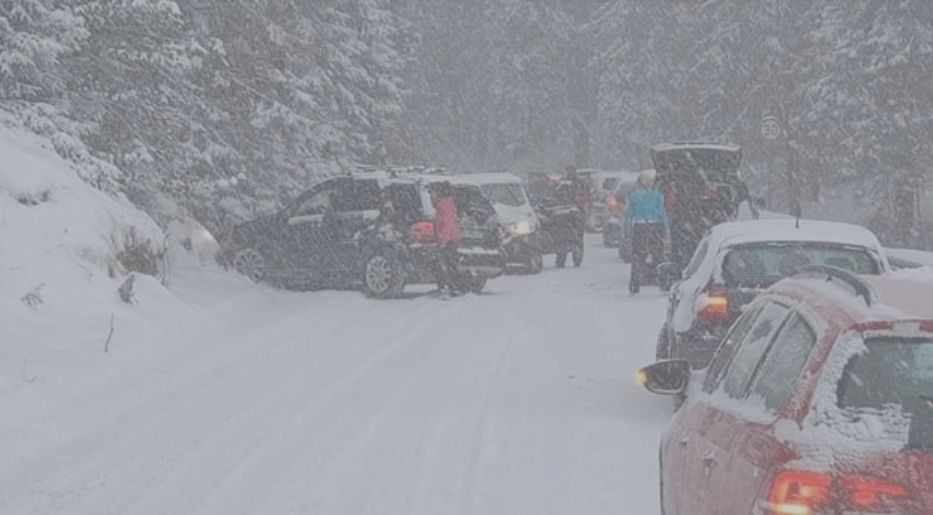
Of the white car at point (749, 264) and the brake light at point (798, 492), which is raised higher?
the brake light at point (798, 492)

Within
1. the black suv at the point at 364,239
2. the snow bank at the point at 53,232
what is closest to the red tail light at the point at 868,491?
the snow bank at the point at 53,232

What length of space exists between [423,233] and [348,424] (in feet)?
34.3

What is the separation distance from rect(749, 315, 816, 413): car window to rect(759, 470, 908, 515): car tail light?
0.40 m

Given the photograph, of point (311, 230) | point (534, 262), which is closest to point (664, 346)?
point (311, 230)

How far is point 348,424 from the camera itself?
10.5 metres

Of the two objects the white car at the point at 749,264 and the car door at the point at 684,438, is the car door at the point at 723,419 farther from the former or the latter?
the white car at the point at 749,264

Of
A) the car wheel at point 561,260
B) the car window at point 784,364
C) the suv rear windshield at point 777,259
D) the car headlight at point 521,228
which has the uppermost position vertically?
the car window at point 784,364

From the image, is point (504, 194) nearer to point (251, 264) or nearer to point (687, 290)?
point (251, 264)

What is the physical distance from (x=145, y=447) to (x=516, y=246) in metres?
17.0

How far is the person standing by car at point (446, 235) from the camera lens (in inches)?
819

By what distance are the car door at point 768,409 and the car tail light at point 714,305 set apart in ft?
19.8

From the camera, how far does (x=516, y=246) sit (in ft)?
85.6

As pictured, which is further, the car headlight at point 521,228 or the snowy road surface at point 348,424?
the car headlight at point 521,228

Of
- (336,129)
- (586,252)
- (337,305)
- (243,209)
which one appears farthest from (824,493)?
(586,252)
